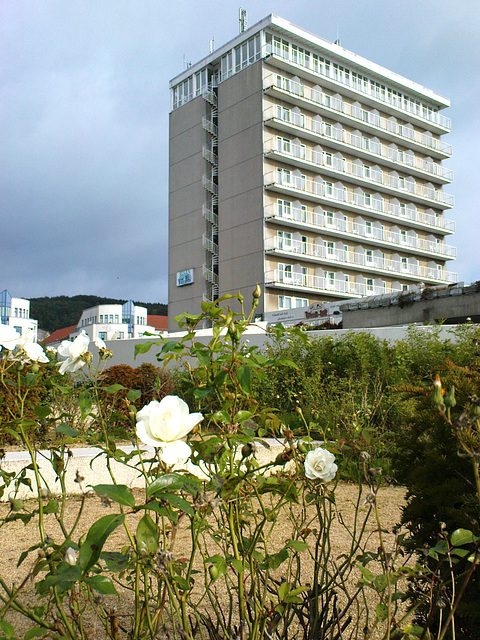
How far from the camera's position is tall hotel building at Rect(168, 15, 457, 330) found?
25.7 meters

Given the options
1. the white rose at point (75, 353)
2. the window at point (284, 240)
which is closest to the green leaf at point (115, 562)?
the white rose at point (75, 353)

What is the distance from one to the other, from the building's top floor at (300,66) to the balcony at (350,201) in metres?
5.92

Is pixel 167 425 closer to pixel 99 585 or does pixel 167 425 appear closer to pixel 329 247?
pixel 99 585

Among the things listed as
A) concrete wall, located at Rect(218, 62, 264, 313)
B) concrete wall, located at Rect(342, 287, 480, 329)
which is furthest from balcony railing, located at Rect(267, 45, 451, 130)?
concrete wall, located at Rect(342, 287, 480, 329)

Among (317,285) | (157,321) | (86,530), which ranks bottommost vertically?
(86,530)

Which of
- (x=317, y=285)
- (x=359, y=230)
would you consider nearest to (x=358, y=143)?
(x=359, y=230)

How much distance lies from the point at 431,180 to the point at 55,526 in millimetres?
36203

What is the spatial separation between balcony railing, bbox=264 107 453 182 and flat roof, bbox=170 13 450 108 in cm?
389

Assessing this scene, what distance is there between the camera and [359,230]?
1153 inches

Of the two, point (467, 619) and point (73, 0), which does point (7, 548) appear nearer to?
→ point (467, 619)

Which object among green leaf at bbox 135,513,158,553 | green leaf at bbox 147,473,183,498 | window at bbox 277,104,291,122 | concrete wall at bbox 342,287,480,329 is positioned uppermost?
window at bbox 277,104,291,122

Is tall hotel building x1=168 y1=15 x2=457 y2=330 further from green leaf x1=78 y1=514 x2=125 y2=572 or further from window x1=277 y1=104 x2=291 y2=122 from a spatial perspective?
green leaf x1=78 y1=514 x2=125 y2=572

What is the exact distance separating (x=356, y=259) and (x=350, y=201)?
3.38m

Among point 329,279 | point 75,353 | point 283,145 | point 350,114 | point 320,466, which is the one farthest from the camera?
point 350,114
